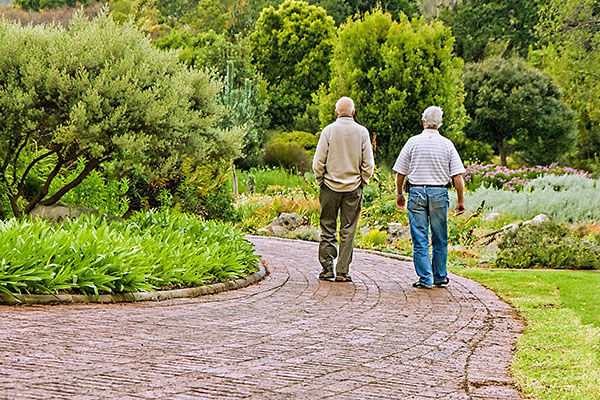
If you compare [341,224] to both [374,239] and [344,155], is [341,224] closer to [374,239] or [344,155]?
[344,155]

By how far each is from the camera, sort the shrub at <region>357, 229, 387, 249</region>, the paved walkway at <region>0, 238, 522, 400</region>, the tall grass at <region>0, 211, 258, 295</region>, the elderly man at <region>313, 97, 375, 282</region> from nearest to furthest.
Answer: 1. the paved walkway at <region>0, 238, 522, 400</region>
2. the tall grass at <region>0, 211, 258, 295</region>
3. the elderly man at <region>313, 97, 375, 282</region>
4. the shrub at <region>357, 229, 387, 249</region>

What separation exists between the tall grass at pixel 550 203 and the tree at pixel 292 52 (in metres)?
19.5

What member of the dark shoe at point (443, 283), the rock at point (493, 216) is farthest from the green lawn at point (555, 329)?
the rock at point (493, 216)

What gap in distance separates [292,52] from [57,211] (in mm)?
28918

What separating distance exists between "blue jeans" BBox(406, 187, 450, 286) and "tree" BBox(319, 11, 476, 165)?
14706mm

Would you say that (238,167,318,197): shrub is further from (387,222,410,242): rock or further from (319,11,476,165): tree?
(387,222,410,242): rock

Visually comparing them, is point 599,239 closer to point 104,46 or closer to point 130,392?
point 104,46

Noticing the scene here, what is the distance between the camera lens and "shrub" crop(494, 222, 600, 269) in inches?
437

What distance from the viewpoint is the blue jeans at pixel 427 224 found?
330 inches

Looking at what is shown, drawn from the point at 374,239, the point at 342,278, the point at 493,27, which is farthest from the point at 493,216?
the point at 493,27

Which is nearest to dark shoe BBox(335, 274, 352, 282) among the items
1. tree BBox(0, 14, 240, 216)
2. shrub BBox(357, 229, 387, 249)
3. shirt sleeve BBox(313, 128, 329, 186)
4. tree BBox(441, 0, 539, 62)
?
shirt sleeve BBox(313, 128, 329, 186)

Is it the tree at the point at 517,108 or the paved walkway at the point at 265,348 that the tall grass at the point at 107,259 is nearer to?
the paved walkway at the point at 265,348

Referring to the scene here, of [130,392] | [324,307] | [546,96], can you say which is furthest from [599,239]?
[546,96]

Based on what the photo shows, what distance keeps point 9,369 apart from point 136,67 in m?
6.13
